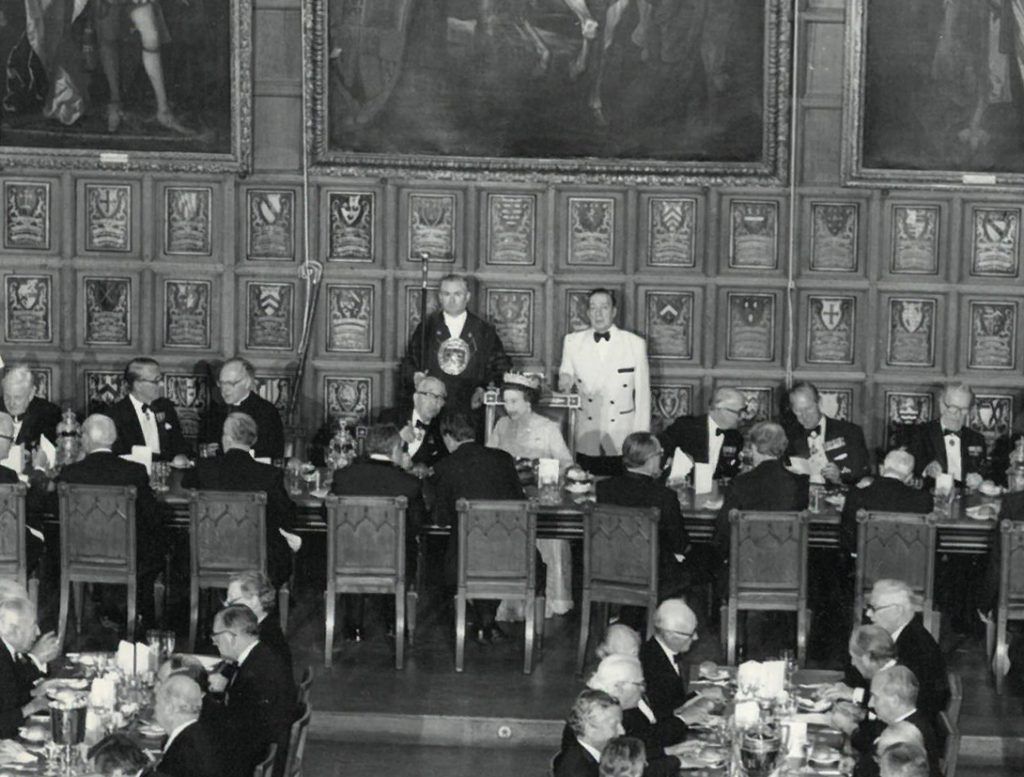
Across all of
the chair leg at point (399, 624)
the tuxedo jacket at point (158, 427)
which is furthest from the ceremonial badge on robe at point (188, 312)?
the chair leg at point (399, 624)

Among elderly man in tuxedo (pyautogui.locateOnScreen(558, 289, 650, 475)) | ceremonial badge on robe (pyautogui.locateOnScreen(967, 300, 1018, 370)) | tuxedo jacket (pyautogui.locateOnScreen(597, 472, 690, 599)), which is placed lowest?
tuxedo jacket (pyautogui.locateOnScreen(597, 472, 690, 599))

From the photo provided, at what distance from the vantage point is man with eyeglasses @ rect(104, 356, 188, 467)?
1310cm

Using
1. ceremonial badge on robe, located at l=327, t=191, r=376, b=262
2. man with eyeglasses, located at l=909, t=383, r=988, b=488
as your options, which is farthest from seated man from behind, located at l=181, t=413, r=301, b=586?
man with eyeglasses, located at l=909, t=383, r=988, b=488

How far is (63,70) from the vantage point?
46.8 ft

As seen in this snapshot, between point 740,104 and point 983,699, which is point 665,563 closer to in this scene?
point 983,699

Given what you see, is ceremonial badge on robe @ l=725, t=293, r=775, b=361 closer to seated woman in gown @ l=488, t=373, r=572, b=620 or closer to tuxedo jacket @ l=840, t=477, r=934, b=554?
seated woman in gown @ l=488, t=373, r=572, b=620

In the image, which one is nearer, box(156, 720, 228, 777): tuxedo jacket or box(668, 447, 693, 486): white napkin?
box(156, 720, 228, 777): tuxedo jacket

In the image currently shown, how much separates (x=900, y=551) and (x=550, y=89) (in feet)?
16.0

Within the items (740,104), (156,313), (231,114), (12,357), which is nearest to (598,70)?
(740,104)

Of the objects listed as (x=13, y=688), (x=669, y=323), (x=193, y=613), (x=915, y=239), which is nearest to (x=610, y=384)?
(x=669, y=323)

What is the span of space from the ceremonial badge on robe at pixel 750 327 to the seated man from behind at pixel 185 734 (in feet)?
24.8

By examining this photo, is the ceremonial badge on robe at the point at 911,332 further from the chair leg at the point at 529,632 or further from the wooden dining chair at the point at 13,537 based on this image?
the wooden dining chair at the point at 13,537

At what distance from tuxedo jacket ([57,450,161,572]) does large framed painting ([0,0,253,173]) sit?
3.62 metres

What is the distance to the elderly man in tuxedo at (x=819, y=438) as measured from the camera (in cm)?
1284
